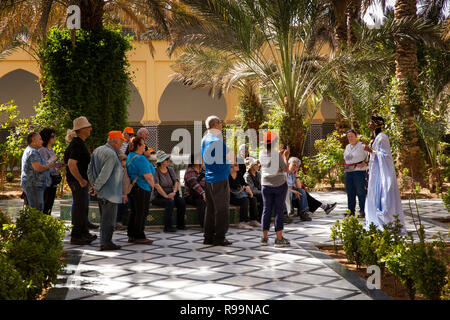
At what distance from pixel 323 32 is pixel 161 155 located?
40.3ft

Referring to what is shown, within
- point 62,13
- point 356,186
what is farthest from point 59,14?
point 356,186

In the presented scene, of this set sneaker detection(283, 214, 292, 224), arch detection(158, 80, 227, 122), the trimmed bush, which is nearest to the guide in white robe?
sneaker detection(283, 214, 292, 224)

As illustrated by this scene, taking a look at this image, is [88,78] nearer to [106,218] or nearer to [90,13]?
[90,13]

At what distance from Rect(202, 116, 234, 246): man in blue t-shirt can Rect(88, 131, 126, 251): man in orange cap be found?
1.00 metres

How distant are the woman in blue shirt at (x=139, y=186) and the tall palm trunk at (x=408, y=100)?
693 cm

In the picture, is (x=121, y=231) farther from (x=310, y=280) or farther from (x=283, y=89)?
(x=283, y=89)

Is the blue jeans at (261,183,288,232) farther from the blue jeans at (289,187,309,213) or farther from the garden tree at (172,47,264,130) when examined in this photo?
the garden tree at (172,47,264,130)

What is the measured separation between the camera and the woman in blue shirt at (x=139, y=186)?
6.84m

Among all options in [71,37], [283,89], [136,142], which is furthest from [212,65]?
[136,142]

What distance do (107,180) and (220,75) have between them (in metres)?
11.0

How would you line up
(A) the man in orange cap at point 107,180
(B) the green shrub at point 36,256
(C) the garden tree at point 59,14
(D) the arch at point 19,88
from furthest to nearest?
(D) the arch at point 19,88, (C) the garden tree at point 59,14, (A) the man in orange cap at point 107,180, (B) the green shrub at point 36,256

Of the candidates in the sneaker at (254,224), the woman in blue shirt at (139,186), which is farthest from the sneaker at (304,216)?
the woman in blue shirt at (139,186)

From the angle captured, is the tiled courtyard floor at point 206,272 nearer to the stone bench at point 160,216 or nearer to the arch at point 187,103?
the stone bench at point 160,216
